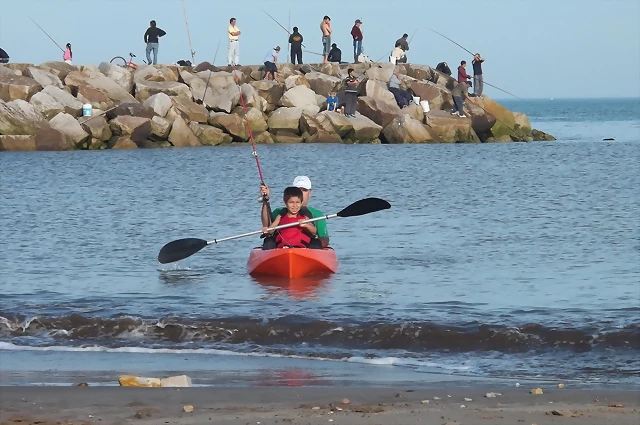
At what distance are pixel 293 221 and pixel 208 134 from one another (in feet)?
83.5

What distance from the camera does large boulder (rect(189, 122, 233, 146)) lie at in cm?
3812

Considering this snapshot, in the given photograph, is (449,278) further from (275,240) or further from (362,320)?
(362,320)

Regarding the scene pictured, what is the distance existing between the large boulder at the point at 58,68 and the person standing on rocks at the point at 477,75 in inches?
556

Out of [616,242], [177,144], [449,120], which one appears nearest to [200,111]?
[177,144]

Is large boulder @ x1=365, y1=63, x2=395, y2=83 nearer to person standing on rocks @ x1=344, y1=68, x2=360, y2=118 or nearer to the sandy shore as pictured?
person standing on rocks @ x1=344, y1=68, x2=360, y2=118

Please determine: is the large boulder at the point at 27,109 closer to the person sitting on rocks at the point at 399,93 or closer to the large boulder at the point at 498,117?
the person sitting on rocks at the point at 399,93

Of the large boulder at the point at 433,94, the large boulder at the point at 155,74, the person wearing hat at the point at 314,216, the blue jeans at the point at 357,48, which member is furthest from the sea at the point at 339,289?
the blue jeans at the point at 357,48

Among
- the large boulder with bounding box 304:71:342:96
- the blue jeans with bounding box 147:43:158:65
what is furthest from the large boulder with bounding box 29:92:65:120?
the large boulder with bounding box 304:71:342:96

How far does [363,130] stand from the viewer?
128ft

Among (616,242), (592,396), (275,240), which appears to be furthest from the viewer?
(616,242)

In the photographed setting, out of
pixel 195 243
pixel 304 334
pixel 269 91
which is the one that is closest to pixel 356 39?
pixel 269 91

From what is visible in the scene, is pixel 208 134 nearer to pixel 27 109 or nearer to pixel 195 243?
pixel 27 109

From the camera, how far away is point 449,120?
40.4 m

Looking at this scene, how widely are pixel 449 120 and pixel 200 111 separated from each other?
8596 millimetres
